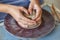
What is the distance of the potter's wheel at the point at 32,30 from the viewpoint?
91cm

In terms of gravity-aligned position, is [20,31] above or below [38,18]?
below

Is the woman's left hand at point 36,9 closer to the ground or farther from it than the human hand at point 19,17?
farther from it

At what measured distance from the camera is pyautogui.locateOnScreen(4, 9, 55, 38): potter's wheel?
0.91m

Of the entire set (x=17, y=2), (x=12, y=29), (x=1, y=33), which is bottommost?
(x=1, y=33)

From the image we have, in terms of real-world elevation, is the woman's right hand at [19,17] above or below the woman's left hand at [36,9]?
below

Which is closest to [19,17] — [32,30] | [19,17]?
[19,17]

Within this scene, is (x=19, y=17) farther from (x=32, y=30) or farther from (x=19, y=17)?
(x=32, y=30)

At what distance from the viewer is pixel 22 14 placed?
99 centimetres

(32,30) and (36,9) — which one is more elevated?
(36,9)

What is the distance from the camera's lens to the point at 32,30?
941mm

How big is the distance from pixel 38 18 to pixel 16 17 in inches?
6.0

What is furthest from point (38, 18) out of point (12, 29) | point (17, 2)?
point (17, 2)

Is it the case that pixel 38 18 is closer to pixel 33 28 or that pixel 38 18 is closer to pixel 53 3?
pixel 33 28

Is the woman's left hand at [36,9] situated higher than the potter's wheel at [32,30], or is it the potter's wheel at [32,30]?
the woman's left hand at [36,9]
